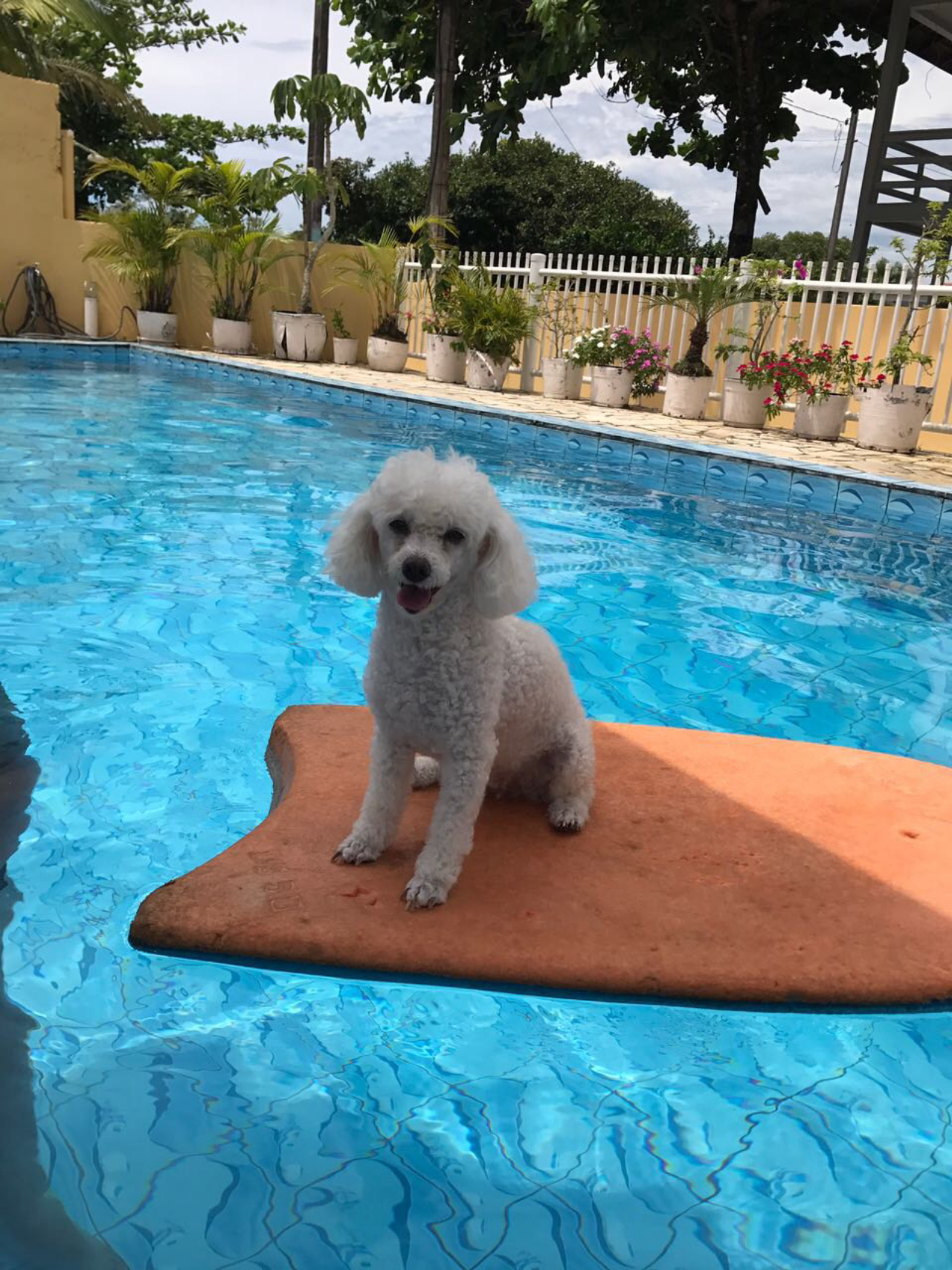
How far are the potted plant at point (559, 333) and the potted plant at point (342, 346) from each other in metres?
3.72

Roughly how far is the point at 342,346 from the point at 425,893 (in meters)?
14.3

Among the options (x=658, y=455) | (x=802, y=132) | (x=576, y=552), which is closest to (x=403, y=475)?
(x=576, y=552)

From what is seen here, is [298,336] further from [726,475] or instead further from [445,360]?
[726,475]

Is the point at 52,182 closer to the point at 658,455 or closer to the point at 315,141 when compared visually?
the point at 315,141

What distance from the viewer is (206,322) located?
52.6ft

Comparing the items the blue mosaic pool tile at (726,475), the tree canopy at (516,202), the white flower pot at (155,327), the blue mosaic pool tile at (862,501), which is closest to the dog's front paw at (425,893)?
the blue mosaic pool tile at (862,501)

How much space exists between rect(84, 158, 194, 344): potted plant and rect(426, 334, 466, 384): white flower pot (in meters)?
4.27

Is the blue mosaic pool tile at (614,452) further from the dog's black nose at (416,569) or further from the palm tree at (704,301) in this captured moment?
the dog's black nose at (416,569)

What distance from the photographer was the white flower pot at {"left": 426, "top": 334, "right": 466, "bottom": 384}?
13.1 meters

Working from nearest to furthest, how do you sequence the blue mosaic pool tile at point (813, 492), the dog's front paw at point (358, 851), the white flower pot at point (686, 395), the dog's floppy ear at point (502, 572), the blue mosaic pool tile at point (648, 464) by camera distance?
the dog's floppy ear at point (502, 572) < the dog's front paw at point (358, 851) < the blue mosaic pool tile at point (813, 492) < the blue mosaic pool tile at point (648, 464) < the white flower pot at point (686, 395)

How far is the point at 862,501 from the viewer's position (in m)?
7.40

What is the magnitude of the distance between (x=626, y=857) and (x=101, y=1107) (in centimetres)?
127

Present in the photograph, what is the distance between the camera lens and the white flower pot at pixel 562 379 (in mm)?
11961

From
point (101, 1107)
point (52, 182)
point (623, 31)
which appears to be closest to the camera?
point (101, 1107)
